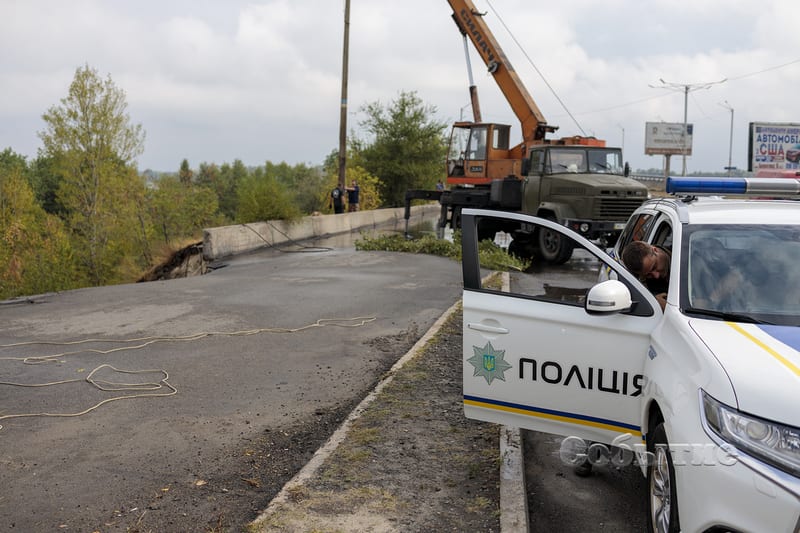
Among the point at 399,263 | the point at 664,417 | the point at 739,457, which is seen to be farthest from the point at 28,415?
the point at 399,263

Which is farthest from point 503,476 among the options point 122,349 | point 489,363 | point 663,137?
point 663,137

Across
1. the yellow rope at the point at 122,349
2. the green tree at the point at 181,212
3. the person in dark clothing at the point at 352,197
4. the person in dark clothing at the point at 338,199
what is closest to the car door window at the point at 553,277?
the yellow rope at the point at 122,349

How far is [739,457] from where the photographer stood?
266 centimetres

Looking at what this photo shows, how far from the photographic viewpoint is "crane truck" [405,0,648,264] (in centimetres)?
1603

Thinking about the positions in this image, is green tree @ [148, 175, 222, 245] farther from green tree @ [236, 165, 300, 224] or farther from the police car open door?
the police car open door

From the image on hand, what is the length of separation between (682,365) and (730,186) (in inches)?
106

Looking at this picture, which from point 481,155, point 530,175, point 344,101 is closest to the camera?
point 530,175

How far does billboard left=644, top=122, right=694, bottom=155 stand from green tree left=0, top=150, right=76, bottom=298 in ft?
255

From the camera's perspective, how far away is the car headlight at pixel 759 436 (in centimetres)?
256

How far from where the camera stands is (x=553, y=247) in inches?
677

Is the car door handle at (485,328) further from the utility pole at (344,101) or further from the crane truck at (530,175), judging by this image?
the utility pole at (344,101)

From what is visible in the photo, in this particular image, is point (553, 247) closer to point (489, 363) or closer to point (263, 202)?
point (263, 202)

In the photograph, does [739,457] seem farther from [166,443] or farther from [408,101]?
[408,101]

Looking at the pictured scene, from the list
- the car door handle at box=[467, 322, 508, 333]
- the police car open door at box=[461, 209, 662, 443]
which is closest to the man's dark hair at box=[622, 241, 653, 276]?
the police car open door at box=[461, 209, 662, 443]
